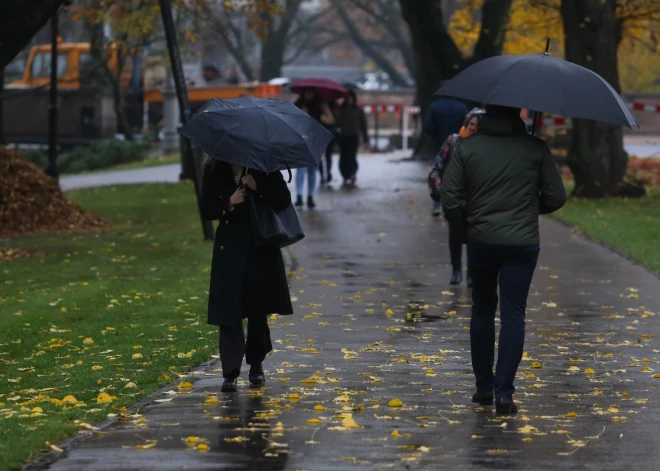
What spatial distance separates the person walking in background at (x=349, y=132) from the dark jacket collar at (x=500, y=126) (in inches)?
647

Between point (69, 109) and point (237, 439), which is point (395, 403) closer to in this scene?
point (237, 439)

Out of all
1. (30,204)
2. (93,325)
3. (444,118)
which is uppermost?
(444,118)

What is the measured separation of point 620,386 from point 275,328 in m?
3.15

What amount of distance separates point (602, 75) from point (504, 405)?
49.4ft

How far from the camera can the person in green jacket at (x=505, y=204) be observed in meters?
7.32

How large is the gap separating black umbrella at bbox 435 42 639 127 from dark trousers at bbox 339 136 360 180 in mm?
16435

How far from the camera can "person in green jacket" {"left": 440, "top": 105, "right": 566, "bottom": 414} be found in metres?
7.32

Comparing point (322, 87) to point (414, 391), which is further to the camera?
point (322, 87)

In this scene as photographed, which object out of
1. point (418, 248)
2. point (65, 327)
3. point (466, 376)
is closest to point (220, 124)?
point (466, 376)

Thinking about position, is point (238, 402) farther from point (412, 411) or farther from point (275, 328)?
point (275, 328)

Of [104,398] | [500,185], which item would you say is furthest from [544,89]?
[104,398]

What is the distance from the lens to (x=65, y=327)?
10.8 meters

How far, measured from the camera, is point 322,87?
74.4 feet

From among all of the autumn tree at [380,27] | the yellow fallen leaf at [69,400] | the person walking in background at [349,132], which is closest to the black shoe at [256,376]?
the yellow fallen leaf at [69,400]
